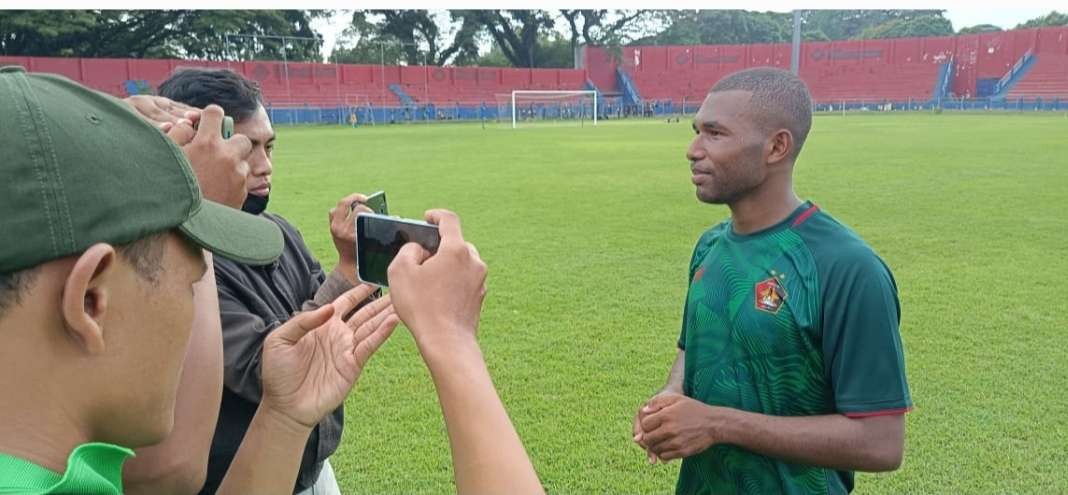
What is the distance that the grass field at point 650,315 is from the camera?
362 cm

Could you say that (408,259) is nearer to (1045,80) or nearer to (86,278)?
(86,278)

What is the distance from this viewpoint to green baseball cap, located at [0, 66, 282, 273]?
85 cm

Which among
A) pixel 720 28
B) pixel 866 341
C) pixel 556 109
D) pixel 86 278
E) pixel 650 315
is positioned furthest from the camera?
pixel 720 28

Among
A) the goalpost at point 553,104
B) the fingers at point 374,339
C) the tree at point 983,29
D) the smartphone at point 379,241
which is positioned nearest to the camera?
the smartphone at point 379,241

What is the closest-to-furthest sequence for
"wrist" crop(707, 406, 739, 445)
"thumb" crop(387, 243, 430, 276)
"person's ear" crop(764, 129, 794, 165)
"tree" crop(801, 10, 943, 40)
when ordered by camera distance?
"thumb" crop(387, 243, 430, 276) < "wrist" crop(707, 406, 739, 445) < "person's ear" crop(764, 129, 794, 165) < "tree" crop(801, 10, 943, 40)

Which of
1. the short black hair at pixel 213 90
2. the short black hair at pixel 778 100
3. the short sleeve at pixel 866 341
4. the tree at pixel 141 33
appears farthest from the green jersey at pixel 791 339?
the tree at pixel 141 33

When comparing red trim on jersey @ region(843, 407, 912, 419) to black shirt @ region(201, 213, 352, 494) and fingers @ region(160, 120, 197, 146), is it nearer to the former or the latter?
black shirt @ region(201, 213, 352, 494)

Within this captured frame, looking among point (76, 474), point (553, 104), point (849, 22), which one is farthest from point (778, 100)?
point (849, 22)

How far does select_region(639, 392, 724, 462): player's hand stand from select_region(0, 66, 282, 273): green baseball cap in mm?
1308

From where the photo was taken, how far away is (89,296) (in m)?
0.92

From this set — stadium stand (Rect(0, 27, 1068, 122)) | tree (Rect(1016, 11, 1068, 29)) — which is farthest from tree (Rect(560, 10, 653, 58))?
tree (Rect(1016, 11, 1068, 29))

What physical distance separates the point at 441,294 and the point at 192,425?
57cm

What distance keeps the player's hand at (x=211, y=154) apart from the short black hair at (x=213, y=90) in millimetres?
672

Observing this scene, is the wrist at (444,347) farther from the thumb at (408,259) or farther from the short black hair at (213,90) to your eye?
the short black hair at (213,90)
